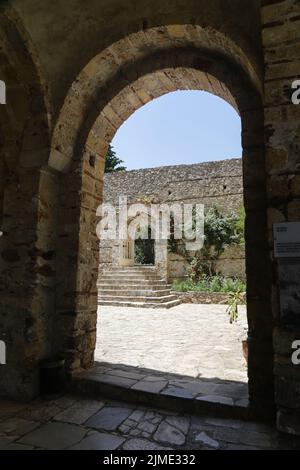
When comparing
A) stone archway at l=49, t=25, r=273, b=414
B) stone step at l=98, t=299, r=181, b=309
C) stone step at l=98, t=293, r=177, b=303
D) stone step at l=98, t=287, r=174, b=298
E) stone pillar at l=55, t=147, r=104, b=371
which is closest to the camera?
stone archway at l=49, t=25, r=273, b=414

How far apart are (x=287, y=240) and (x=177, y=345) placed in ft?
11.0

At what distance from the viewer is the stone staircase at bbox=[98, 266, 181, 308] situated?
1114 cm

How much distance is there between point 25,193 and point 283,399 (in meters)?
3.00

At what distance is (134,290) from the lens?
39.0 ft

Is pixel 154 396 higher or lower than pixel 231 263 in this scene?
lower

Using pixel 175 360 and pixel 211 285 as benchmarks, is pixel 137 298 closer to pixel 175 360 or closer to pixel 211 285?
pixel 211 285

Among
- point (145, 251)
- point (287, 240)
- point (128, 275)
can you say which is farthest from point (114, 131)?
point (145, 251)

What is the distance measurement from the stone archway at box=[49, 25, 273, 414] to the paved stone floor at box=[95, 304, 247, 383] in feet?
3.06

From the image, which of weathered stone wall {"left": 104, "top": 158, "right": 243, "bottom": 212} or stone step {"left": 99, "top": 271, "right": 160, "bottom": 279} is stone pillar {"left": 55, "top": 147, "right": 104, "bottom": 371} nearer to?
stone step {"left": 99, "top": 271, "right": 160, "bottom": 279}

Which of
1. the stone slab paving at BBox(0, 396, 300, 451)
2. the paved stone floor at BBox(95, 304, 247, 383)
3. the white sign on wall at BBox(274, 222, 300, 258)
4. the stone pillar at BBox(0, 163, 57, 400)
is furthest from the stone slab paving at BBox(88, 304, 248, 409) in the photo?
the white sign on wall at BBox(274, 222, 300, 258)

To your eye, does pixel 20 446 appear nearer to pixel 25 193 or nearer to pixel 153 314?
pixel 25 193

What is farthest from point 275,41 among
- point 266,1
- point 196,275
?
point 196,275

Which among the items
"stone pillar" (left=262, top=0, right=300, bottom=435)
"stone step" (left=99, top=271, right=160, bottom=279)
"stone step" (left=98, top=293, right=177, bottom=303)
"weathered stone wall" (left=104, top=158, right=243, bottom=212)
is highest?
"weathered stone wall" (left=104, top=158, right=243, bottom=212)

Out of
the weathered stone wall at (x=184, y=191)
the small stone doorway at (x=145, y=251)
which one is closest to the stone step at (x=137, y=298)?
the weathered stone wall at (x=184, y=191)
